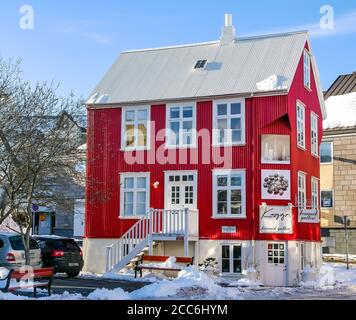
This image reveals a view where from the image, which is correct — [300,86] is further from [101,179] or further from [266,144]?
[101,179]

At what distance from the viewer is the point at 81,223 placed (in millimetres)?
49969

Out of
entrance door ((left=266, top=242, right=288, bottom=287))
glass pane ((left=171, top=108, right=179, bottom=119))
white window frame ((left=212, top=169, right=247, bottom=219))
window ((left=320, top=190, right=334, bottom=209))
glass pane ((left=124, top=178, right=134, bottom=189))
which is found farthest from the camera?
window ((left=320, top=190, right=334, bottom=209))

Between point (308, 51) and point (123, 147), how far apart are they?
32.6 ft

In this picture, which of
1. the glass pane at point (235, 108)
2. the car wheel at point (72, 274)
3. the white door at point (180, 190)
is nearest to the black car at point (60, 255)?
the car wheel at point (72, 274)

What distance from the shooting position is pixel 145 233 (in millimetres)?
28469

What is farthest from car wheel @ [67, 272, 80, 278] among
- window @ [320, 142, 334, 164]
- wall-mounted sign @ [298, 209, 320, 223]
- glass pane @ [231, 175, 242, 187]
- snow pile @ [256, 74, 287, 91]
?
window @ [320, 142, 334, 164]

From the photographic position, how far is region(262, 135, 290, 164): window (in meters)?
28.8

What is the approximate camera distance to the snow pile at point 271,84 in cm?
2806

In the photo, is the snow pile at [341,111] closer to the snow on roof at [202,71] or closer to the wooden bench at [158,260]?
the snow on roof at [202,71]

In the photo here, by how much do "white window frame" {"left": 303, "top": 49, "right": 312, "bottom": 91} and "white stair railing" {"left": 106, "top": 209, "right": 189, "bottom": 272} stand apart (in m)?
9.01

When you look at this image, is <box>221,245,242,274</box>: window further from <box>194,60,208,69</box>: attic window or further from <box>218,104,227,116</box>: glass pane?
<box>194,60,208,69</box>: attic window

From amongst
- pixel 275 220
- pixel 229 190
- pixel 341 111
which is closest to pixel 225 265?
pixel 275 220

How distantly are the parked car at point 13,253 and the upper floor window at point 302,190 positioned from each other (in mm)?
11766
